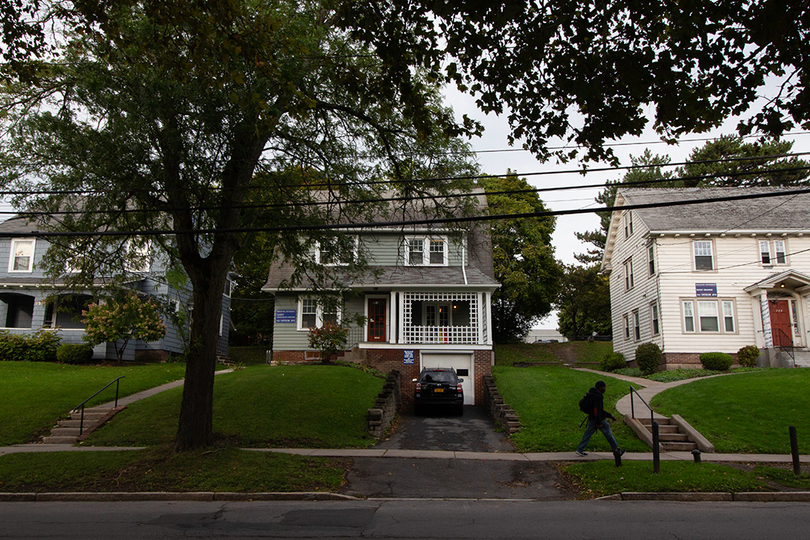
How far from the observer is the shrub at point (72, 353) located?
2533 cm

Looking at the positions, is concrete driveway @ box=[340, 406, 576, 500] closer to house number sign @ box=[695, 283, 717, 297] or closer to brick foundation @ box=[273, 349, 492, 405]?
brick foundation @ box=[273, 349, 492, 405]

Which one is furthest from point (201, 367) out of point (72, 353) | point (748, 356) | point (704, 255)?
point (704, 255)

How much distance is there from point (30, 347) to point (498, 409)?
20979 mm

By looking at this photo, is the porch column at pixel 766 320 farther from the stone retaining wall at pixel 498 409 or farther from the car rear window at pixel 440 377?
the car rear window at pixel 440 377

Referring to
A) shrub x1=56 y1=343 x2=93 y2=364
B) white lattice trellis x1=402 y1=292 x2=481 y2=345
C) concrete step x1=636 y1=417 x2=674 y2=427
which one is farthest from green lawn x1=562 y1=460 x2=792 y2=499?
shrub x1=56 y1=343 x2=93 y2=364

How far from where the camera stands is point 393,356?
2481 cm

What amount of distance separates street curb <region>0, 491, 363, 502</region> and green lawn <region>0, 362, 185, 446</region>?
547 cm

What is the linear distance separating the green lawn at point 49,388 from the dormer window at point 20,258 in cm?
617

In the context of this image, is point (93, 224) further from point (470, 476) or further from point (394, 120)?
point (470, 476)

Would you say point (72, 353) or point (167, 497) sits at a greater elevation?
point (72, 353)

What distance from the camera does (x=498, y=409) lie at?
18469 mm

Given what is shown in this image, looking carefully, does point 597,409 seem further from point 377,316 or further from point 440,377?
point 377,316

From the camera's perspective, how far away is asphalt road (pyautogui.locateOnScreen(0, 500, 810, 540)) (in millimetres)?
7789

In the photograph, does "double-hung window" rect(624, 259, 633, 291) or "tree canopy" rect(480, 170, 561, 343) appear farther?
"tree canopy" rect(480, 170, 561, 343)
